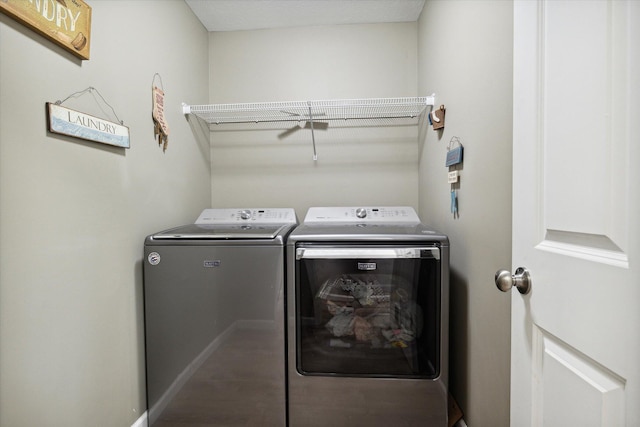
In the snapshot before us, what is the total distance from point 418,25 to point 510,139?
5.16 ft

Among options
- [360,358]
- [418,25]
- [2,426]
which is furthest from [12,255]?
[418,25]

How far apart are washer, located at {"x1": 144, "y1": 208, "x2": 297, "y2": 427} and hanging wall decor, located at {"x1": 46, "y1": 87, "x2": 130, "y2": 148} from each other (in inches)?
19.0

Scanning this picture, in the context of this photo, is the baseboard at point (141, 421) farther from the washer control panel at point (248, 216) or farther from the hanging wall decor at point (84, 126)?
the hanging wall decor at point (84, 126)

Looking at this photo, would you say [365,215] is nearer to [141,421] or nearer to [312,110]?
[312,110]

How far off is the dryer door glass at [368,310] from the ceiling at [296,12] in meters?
1.65

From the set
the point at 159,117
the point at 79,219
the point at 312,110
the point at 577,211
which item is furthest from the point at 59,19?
the point at 577,211

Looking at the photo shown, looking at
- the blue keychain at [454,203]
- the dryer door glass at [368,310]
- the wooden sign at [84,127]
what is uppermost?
the wooden sign at [84,127]

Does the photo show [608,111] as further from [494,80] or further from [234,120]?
[234,120]

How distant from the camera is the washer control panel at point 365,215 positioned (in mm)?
1825

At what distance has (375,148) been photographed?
2139mm

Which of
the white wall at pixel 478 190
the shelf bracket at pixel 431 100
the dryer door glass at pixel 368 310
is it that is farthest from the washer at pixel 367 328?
the shelf bracket at pixel 431 100

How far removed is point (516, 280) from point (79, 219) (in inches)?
58.4

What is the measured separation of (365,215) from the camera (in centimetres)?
184

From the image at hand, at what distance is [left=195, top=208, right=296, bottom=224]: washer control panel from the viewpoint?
188 centimetres
